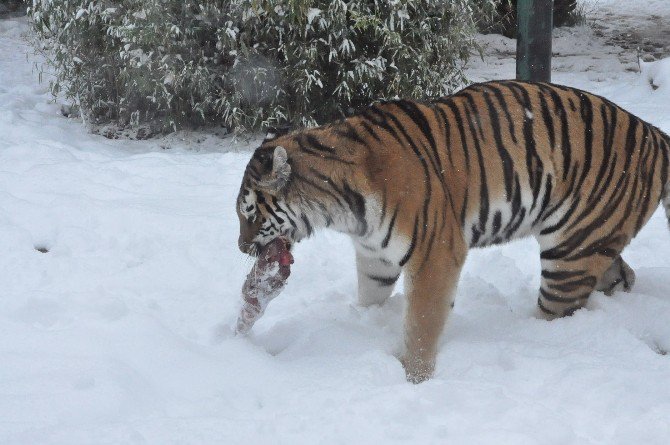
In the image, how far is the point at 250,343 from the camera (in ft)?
10.6

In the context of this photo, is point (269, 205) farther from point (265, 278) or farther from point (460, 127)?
point (460, 127)

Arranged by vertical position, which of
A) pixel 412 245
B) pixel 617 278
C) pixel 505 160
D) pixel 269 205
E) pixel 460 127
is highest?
pixel 460 127

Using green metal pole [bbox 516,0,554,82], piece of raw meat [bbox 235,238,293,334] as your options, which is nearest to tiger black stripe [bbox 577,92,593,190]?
piece of raw meat [bbox 235,238,293,334]

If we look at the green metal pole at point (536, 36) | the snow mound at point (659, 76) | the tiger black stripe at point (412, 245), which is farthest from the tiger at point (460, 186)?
the snow mound at point (659, 76)

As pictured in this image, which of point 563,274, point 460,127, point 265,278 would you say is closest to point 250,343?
point 265,278

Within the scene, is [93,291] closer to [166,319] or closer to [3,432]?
[166,319]

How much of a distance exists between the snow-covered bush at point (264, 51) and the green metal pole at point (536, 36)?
0.88m

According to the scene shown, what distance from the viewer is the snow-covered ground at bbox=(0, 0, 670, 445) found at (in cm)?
247

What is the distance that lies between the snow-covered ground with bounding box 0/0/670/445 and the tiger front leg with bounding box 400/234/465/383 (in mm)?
86

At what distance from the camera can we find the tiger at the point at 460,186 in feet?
9.90

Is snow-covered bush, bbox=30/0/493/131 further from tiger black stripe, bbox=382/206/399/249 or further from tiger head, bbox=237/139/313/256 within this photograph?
tiger black stripe, bbox=382/206/399/249

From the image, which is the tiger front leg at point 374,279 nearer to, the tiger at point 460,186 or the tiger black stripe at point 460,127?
the tiger at point 460,186

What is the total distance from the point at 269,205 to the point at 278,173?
0.17 metres

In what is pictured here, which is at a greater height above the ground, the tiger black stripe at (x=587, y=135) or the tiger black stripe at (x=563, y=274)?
the tiger black stripe at (x=587, y=135)
